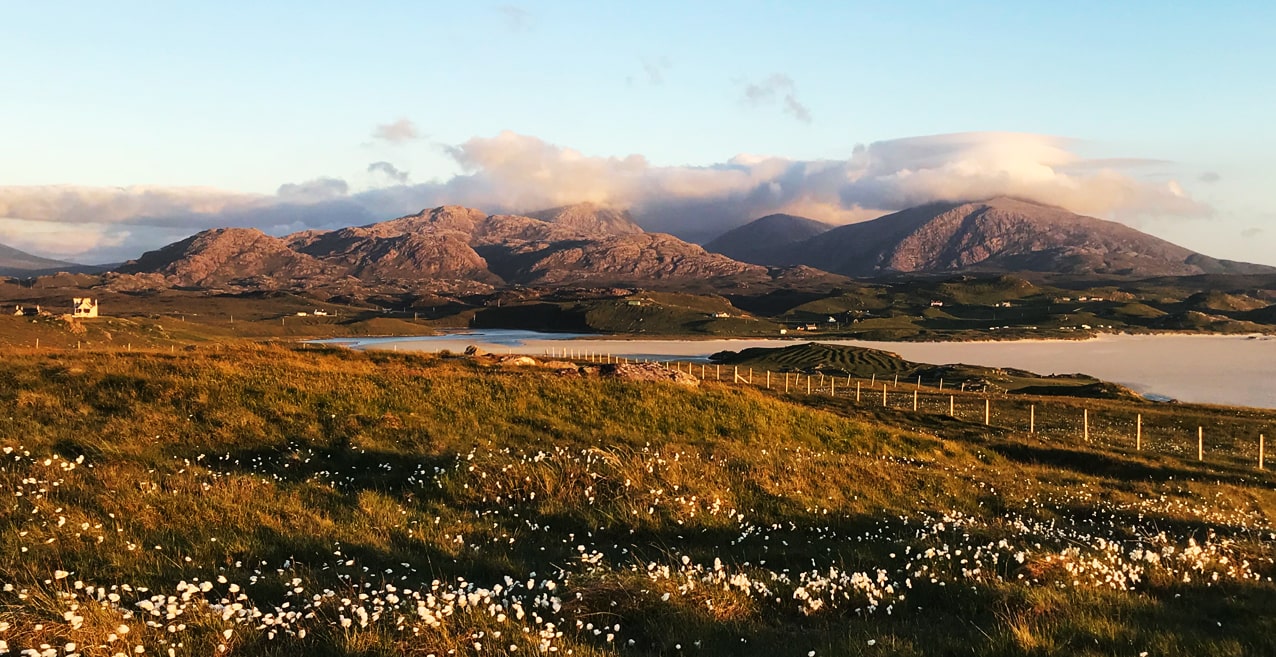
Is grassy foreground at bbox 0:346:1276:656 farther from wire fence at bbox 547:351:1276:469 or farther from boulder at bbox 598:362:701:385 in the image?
wire fence at bbox 547:351:1276:469

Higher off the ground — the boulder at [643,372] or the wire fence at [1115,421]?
the boulder at [643,372]

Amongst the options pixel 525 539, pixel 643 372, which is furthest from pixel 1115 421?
pixel 525 539

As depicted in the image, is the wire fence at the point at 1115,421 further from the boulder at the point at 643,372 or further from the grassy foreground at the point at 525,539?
the grassy foreground at the point at 525,539

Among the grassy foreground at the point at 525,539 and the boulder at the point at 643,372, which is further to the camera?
the boulder at the point at 643,372

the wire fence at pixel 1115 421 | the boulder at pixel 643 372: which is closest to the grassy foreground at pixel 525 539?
the boulder at pixel 643 372

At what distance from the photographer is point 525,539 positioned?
41.4 ft

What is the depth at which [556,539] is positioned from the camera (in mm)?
12727

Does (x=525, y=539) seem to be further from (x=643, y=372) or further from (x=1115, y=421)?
(x=1115, y=421)

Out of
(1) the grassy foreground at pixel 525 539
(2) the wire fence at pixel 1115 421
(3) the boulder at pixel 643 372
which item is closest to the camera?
(1) the grassy foreground at pixel 525 539

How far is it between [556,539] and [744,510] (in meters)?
4.38

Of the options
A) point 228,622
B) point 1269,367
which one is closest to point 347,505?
point 228,622

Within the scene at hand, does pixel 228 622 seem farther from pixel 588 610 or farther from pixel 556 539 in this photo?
pixel 556 539

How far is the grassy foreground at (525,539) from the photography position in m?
7.86

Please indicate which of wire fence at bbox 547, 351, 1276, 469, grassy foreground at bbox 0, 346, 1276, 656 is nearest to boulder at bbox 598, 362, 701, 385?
wire fence at bbox 547, 351, 1276, 469
